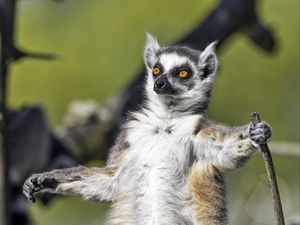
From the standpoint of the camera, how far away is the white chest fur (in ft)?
15.0

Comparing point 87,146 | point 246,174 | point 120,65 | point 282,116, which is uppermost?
point 120,65

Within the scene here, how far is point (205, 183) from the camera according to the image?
4.52 m

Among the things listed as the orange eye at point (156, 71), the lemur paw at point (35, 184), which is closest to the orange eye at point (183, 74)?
the orange eye at point (156, 71)

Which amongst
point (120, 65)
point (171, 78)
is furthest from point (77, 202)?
point (171, 78)

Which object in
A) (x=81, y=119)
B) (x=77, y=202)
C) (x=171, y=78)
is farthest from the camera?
(x=77, y=202)

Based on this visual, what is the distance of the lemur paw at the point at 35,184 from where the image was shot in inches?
178

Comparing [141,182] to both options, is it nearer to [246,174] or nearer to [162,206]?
[162,206]

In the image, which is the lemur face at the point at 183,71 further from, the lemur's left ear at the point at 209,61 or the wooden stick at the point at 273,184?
the wooden stick at the point at 273,184

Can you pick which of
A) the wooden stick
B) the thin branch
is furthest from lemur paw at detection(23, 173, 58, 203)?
the thin branch

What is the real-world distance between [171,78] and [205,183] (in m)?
0.60

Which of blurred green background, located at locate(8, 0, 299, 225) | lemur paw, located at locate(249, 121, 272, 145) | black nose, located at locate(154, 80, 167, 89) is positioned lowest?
lemur paw, located at locate(249, 121, 272, 145)

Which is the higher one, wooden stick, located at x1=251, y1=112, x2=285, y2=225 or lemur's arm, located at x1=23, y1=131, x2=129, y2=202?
lemur's arm, located at x1=23, y1=131, x2=129, y2=202

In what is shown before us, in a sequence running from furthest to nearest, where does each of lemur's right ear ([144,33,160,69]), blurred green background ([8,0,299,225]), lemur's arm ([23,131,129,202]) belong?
1. blurred green background ([8,0,299,225])
2. lemur's right ear ([144,33,160,69])
3. lemur's arm ([23,131,129,202])

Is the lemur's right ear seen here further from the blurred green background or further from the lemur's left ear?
the blurred green background
